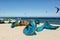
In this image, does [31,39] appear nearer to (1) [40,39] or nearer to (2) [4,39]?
(1) [40,39]

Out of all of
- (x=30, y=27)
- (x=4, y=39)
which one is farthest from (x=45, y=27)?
(x=4, y=39)

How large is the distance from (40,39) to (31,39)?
70 cm

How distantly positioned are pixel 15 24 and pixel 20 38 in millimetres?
8566

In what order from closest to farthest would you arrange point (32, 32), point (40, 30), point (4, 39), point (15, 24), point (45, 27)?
point (4, 39) < point (32, 32) < point (40, 30) < point (45, 27) < point (15, 24)

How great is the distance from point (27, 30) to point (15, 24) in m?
6.59

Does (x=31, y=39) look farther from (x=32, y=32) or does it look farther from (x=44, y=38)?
(x=32, y=32)

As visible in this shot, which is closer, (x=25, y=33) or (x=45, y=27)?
(x=25, y=33)

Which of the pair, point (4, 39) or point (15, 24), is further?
point (15, 24)

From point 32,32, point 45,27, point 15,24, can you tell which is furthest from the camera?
point 15,24

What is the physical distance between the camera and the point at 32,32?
47.4 feet

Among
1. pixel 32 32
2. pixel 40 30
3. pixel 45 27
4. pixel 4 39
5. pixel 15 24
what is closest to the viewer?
pixel 4 39

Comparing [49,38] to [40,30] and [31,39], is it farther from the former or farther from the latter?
[40,30]

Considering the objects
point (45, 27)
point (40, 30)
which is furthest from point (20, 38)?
point (45, 27)

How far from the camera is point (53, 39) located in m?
12.2
